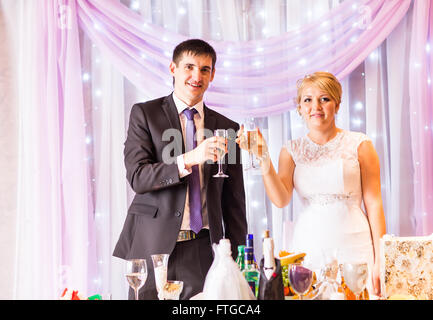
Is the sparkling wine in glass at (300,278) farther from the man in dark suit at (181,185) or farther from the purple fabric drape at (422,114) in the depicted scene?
the purple fabric drape at (422,114)

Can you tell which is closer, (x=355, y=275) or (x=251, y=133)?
(x=355, y=275)

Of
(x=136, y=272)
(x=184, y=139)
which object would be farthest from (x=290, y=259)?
(x=184, y=139)

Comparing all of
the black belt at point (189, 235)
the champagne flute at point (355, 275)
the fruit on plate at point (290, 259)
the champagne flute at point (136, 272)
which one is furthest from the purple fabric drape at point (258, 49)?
the champagne flute at point (355, 275)

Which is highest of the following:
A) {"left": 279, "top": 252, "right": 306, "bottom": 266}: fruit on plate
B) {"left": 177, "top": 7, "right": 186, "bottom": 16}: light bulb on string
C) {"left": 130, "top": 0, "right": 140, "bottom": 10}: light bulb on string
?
{"left": 130, "top": 0, "right": 140, "bottom": 10}: light bulb on string

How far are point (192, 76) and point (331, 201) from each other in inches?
38.7

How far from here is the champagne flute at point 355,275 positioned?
1496 millimetres

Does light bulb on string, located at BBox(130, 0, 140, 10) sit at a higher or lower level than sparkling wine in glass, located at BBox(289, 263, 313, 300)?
higher

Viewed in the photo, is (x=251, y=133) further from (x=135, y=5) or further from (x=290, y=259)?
(x=135, y=5)

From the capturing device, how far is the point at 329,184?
2.61 m

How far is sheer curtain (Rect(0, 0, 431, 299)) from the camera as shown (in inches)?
123

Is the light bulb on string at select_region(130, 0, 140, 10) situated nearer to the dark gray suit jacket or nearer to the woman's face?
the dark gray suit jacket

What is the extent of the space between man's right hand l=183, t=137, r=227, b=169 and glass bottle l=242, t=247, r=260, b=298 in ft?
1.73

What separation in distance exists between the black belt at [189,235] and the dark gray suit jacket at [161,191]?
55 millimetres

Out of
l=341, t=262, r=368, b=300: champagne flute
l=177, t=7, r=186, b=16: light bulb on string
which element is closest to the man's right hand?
l=341, t=262, r=368, b=300: champagne flute
